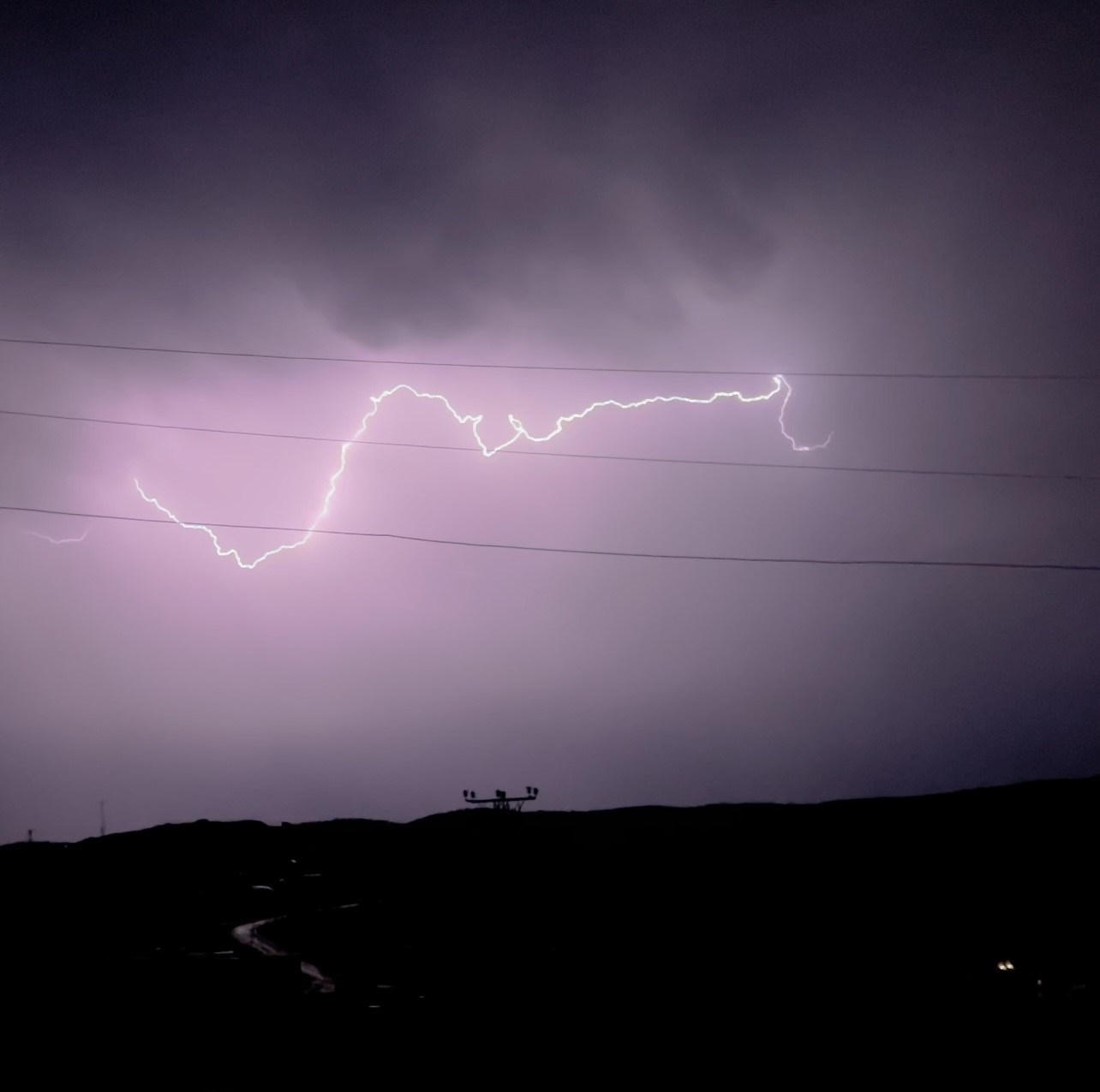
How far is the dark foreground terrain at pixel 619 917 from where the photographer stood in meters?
6.24

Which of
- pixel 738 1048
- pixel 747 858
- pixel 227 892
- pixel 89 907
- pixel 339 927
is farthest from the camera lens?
pixel 747 858

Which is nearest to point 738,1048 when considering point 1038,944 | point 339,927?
point 1038,944

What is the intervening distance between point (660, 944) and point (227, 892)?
13214 millimetres

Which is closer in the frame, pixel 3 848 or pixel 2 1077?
pixel 2 1077

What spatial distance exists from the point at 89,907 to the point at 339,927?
340 inches

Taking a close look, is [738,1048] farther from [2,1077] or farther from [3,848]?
[3,848]

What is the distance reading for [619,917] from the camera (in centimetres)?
1180

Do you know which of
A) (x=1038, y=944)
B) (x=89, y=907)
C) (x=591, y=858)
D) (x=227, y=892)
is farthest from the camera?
(x=591, y=858)

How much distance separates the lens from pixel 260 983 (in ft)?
20.9

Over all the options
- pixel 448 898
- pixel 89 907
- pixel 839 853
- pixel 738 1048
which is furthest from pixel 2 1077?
pixel 839 853

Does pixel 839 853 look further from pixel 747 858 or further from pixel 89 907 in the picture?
pixel 89 907

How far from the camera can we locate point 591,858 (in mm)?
21172

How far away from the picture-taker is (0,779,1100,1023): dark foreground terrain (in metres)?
6.24

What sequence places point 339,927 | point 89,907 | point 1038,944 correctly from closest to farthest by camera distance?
point 1038,944
point 339,927
point 89,907
